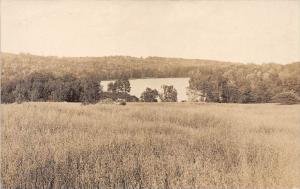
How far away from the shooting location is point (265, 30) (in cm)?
371

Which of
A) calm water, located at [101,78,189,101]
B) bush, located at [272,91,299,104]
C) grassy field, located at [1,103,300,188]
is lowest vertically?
grassy field, located at [1,103,300,188]

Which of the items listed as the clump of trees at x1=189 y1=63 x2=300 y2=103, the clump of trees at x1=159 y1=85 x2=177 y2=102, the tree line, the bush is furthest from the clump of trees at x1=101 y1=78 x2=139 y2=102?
the bush

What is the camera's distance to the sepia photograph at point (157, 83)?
358cm

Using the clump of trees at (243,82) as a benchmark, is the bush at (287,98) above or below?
below

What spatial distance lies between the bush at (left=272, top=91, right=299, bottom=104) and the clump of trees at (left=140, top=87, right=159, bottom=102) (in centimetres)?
83

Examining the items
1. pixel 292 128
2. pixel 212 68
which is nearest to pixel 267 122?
pixel 292 128

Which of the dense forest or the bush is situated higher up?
the dense forest

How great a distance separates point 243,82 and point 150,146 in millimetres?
776

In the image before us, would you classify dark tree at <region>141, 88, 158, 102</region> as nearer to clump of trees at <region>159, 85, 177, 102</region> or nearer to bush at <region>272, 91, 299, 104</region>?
clump of trees at <region>159, 85, 177, 102</region>

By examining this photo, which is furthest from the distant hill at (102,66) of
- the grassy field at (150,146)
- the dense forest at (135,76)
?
the grassy field at (150,146)

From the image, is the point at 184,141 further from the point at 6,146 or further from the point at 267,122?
the point at 6,146

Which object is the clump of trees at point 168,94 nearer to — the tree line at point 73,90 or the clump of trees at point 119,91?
the tree line at point 73,90

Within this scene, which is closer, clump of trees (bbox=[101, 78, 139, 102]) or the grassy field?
the grassy field

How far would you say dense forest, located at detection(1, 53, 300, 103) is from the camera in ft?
11.9
